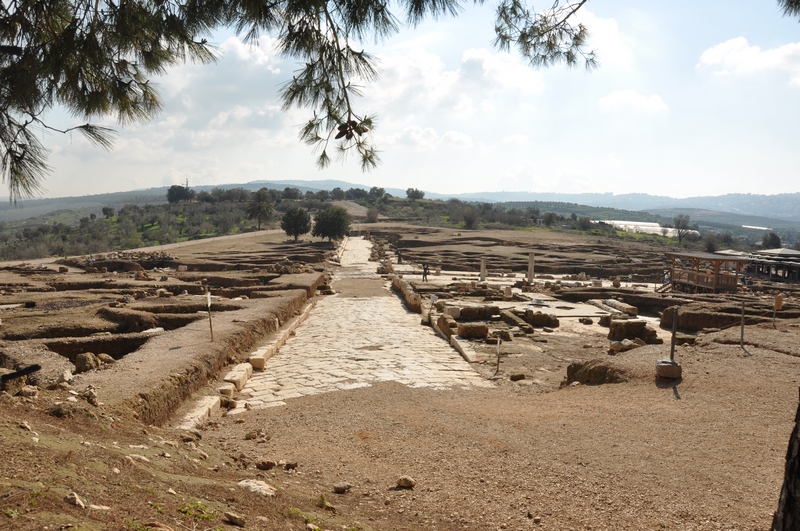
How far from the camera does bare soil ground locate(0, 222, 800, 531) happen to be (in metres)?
3.34

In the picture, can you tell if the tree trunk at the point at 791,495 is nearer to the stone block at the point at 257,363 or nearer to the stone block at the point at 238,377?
the stone block at the point at 238,377

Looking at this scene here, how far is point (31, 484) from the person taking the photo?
2891 millimetres

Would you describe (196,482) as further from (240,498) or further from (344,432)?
(344,432)

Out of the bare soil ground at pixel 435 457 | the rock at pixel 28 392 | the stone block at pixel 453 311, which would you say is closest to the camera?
the bare soil ground at pixel 435 457

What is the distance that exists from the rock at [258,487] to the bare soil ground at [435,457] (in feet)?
0.29

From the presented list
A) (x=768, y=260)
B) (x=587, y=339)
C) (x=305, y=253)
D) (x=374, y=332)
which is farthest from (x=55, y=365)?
(x=768, y=260)

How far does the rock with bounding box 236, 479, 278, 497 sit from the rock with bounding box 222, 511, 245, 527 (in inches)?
31.4

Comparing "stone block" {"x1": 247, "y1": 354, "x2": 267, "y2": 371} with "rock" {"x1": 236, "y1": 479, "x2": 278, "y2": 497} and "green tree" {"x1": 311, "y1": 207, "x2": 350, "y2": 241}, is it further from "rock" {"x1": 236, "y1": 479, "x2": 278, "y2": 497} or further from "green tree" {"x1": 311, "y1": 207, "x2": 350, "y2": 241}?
"green tree" {"x1": 311, "y1": 207, "x2": 350, "y2": 241}

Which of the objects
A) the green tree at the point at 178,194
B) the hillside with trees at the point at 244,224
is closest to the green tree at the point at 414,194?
the hillside with trees at the point at 244,224

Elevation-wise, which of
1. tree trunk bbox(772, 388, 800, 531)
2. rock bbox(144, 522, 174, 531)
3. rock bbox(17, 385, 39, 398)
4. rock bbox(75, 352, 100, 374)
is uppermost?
tree trunk bbox(772, 388, 800, 531)

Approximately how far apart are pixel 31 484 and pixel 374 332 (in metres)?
10.8

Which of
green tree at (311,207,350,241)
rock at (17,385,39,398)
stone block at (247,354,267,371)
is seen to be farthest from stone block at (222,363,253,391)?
green tree at (311,207,350,241)

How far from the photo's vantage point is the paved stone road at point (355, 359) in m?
8.68

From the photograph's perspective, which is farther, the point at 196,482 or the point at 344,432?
the point at 344,432
